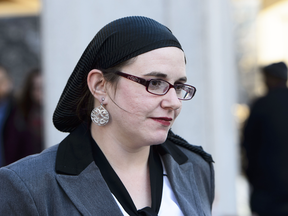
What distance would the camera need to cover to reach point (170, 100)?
1700 millimetres

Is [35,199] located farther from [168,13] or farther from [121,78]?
[168,13]

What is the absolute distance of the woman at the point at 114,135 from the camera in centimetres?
163

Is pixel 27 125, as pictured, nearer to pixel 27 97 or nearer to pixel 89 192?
pixel 27 97

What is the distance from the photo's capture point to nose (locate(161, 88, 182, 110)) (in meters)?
1.70

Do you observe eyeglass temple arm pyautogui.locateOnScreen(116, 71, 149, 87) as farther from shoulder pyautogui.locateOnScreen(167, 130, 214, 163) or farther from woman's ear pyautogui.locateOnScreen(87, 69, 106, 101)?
shoulder pyautogui.locateOnScreen(167, 130, 214, 163)

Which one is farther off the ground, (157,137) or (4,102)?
(157,137)

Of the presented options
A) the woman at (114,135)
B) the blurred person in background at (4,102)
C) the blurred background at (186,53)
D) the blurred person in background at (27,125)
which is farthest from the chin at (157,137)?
the blurred person in background at (4,102)

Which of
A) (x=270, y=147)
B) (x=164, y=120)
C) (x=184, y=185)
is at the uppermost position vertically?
(x=164, y=120)

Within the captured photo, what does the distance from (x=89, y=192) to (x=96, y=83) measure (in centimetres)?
49

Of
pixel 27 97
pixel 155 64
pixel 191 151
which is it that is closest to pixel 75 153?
pixel 155 64

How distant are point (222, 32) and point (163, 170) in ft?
10.4

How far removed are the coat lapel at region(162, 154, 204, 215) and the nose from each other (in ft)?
1.36

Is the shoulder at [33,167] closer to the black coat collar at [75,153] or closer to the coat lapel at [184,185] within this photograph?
the black coat collar at [75,153]

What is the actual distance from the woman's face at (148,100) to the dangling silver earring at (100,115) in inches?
2.4
